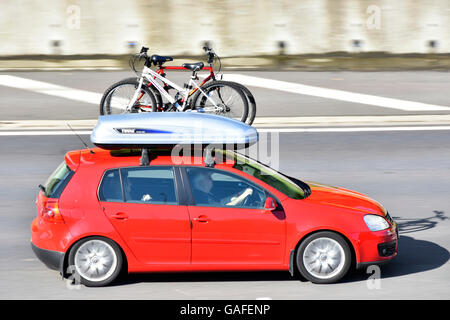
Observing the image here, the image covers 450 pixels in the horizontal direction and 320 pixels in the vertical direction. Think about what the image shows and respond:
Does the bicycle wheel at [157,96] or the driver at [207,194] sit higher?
the bicycle wheel at [157,96]

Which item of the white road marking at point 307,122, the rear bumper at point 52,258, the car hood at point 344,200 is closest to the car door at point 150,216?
the rear bumper at point 52,258

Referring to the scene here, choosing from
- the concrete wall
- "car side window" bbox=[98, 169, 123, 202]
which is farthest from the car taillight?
the concrete wall

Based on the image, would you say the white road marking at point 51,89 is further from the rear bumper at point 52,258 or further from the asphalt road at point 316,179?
the rear bumper at point 52,258

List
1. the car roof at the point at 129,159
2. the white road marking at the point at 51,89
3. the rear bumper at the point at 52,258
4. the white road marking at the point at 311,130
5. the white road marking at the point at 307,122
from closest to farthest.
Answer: the rear bumper at the point at 52,258 < the car roof at the point at 129,159 < the white road marking at the point at 311,130 < the white road marking at the point at 307,122 < the white road marking at the point at 51,89

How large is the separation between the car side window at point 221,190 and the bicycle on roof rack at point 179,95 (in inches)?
221

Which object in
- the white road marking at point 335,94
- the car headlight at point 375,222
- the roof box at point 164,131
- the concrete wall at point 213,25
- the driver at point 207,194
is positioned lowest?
the car headlight at point 375,222

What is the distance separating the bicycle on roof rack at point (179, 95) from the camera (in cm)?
1384

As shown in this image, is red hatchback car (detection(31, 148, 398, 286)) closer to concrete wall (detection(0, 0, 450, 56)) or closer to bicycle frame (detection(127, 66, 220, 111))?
bicycle frame (detection(127, 66, 220, 111))

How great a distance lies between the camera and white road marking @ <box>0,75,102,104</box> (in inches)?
752

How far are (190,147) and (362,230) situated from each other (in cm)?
190

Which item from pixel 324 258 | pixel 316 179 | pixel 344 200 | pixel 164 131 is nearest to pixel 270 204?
pixel 324 258

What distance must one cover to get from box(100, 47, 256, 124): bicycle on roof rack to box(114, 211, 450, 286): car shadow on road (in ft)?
16.7

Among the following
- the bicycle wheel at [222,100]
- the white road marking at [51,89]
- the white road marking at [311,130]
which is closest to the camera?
the bicycle wheel at [222,100]

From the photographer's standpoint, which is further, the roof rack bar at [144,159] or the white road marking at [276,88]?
the white road marking at [276,88]
